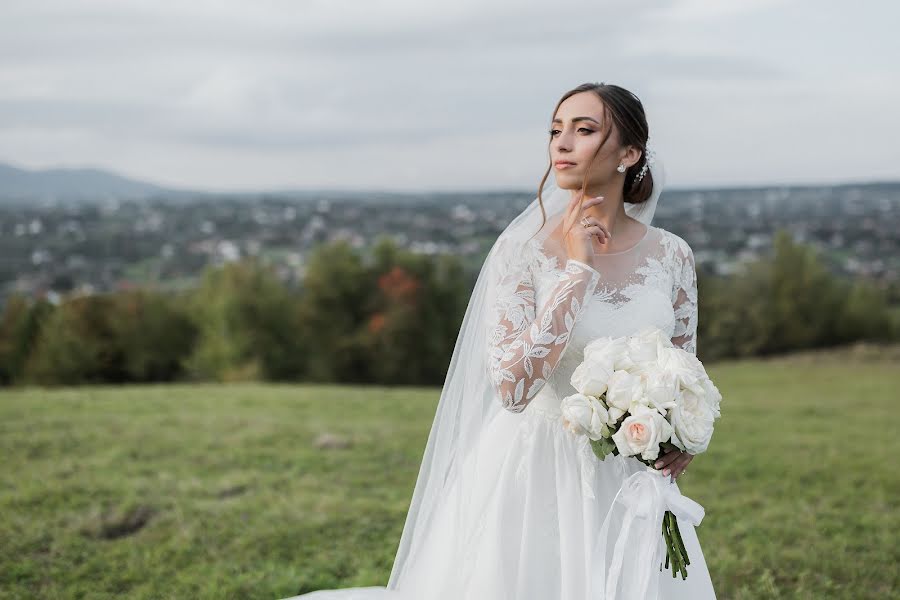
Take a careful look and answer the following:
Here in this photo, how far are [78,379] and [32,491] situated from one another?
28.3m

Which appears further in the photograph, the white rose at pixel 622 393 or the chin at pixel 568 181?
the chin at pixel 568 181

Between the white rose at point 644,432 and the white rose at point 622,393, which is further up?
the white rose at point 622,393

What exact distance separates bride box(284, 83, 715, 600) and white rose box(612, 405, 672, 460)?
25cm

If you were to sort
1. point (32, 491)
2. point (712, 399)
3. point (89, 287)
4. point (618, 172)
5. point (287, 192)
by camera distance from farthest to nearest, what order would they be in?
point (287, 192), point (89, 287), point (32, 491), point (618, 172), point (712, 399)

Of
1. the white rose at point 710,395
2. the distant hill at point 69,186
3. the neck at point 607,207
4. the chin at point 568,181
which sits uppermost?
the distant hill at point 69,186

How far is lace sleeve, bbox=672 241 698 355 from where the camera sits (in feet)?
12.4

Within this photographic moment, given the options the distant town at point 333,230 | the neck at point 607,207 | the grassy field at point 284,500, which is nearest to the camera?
the neck at point 607,207

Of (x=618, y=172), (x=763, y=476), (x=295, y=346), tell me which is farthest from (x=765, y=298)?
(x=618, y=172)

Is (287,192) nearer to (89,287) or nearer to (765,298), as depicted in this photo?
(89,287)

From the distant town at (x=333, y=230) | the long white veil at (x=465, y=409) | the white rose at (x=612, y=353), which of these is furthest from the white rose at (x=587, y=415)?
the distant town at (x=333, y=230)

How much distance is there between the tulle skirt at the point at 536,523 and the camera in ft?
10.7

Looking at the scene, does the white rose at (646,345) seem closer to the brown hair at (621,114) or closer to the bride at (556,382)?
the bride at (556,382)

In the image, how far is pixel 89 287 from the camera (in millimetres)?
39938

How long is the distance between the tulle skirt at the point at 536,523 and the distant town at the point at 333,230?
95.2ft
